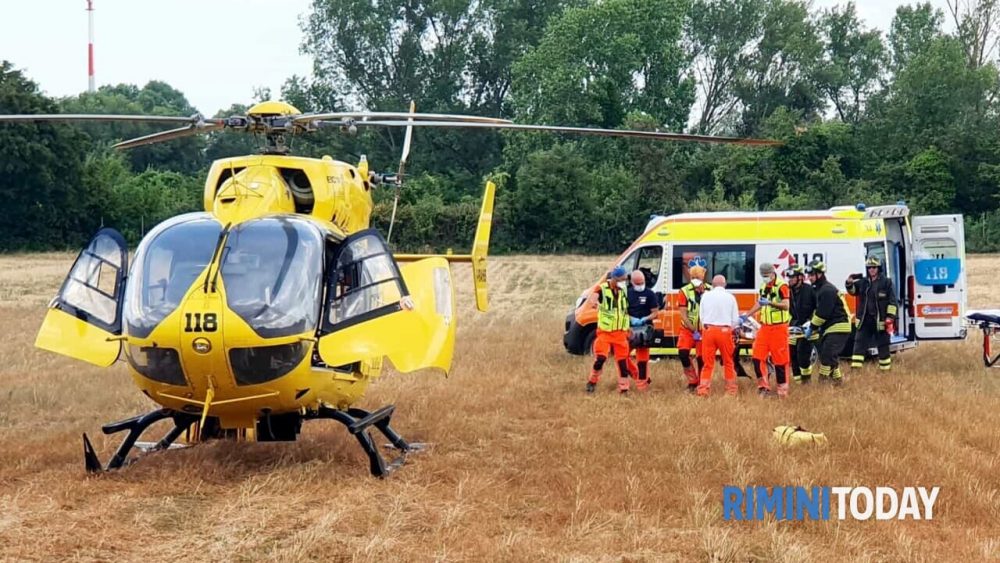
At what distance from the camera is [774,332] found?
11984mm

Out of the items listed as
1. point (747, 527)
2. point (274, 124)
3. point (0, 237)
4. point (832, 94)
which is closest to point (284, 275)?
point (274, 124)

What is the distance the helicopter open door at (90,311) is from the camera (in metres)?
7.87

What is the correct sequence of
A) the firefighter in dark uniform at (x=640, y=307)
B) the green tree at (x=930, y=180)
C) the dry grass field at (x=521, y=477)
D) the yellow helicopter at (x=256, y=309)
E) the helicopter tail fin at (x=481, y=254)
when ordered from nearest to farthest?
the dry grass field at (x=521, y=477)
the yellow helicopter at (x=256, y=309)
the helicopter tail fin at (x=481, y=254)
the firefighter in dark uniform at (x=640, y=307)
the green tree at (x=930, y=180)

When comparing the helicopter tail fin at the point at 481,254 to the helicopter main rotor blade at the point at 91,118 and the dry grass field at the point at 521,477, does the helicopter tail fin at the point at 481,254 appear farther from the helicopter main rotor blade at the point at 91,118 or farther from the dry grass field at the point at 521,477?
the helicopter main rotor blade at the point at 91,118

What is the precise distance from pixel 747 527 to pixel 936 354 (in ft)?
35.8

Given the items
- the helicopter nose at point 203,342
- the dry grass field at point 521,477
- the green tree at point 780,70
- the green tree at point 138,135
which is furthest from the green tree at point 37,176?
the helicopter nose at point 203,342

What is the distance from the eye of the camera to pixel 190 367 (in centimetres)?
715

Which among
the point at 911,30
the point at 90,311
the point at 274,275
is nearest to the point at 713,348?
the point at 274,275

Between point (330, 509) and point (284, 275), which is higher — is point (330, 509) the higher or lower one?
the lower one

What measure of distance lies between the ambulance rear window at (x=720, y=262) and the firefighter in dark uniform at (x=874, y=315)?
1640 millimetres

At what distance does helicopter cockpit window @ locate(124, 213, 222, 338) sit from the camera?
288 inches

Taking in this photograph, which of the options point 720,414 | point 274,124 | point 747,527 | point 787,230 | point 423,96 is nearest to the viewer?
point 747,527

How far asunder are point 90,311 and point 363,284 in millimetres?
2148

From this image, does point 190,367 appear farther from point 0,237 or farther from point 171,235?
point 0,237
